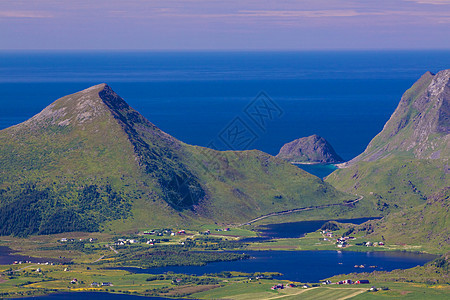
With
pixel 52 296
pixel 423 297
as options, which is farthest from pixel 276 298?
pixel 52 296

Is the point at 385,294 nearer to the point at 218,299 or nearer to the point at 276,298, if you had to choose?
the point at 276,298

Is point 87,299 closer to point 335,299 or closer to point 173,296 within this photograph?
point 173,296

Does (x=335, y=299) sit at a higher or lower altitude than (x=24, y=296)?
lower

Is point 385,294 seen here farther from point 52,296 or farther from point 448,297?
point 52,296

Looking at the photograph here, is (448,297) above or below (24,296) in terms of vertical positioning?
below

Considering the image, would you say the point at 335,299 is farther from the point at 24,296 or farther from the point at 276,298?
the point at 24,296

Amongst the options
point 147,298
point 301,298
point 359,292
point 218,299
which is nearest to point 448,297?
point 359,292

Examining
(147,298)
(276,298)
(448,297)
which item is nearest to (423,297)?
(448,297)
